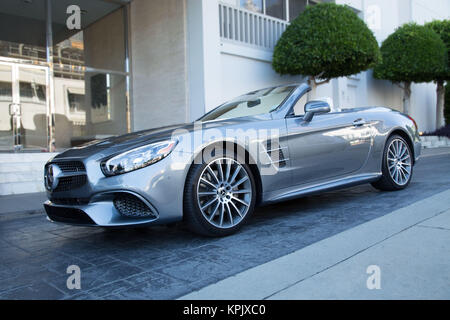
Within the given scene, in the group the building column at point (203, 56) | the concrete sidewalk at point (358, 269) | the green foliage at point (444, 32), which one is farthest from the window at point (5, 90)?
the green foliage at point (444, 32)

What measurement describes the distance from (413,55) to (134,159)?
51.8 ft

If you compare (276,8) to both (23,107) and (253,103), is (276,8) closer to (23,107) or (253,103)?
(23,107)

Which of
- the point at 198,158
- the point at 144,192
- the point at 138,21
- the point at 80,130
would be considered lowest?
the point at 144,192

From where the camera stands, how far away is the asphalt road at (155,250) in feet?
7.51

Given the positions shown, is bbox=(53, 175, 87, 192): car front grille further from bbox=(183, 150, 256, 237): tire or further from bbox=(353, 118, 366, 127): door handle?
bbox=(353, 118, 366, 127): door handle

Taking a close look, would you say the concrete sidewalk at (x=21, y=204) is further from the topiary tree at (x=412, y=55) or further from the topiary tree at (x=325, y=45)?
the topiary tree at (x=412, y=55)

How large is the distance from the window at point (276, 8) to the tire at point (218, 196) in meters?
10.5

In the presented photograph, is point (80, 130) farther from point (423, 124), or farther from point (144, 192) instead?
point (423, 124)

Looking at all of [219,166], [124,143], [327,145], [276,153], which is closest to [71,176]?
[124,143]

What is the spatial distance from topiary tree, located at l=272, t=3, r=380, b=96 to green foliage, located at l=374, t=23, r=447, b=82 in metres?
4.98

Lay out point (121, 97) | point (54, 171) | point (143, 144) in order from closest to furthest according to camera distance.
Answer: point (143, 144)
point (54, 171)
point (121, 97)

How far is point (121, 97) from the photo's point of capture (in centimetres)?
1182

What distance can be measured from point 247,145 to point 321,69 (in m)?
8.64
